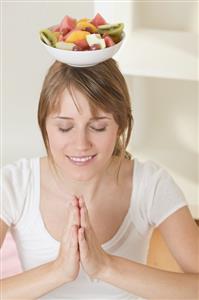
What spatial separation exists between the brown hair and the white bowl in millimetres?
37

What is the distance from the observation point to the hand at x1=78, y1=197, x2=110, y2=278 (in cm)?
122

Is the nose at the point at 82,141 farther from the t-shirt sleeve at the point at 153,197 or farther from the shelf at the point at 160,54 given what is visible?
the shelf at the point at 160,54

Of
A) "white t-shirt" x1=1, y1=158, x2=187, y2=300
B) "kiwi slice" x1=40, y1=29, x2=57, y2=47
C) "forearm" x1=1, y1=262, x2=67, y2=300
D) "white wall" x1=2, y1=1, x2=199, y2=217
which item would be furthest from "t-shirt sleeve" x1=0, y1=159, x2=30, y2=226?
"white wall" x1=2, y1=1, x2=199, y2=217

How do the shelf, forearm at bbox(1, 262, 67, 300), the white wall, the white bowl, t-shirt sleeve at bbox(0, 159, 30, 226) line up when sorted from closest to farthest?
the white bowl
forearm at bbox(1, 262, 67, 300)
t-shirt sleeve at bbox(0, 159, 30, 226)
the shelf
the white wall

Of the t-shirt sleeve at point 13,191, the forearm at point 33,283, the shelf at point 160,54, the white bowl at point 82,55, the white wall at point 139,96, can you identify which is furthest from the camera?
the white wall at point 139,96

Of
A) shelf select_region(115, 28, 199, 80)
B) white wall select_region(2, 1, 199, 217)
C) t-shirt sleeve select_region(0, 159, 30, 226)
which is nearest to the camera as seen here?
t-shirt sleeve select_region(0, 159, 30, 226)

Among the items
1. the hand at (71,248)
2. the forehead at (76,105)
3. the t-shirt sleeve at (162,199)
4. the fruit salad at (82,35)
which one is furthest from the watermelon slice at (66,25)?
the t-shirt sleeve at (162,199)

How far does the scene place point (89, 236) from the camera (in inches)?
48.4

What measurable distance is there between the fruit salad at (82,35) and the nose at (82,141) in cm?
16

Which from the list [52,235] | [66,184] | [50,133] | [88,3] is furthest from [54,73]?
[88,3]

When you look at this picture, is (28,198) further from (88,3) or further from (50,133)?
(88,3)

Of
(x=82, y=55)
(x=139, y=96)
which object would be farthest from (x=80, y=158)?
(x=139, y=96)

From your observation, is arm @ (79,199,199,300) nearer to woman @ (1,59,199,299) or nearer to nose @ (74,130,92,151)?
woman @ (1,59,199,299)

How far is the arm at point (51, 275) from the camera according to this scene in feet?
4.04
